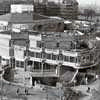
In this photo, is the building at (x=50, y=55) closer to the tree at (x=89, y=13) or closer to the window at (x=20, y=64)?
the window at (x=20, y=64)

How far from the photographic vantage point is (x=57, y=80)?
23.4 meters

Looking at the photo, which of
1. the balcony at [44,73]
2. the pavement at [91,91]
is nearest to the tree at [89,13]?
the balcony at [44,73]

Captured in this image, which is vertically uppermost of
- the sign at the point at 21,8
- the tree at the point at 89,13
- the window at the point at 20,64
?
the sign at the point at 21,8

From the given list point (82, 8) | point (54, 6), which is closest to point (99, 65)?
point (82, 8)

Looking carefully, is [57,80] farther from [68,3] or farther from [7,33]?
[68,3]

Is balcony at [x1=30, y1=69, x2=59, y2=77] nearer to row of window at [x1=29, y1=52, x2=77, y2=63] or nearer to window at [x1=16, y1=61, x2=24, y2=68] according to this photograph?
row of window at [x1=29, y1=52, x2=77, y2=63]

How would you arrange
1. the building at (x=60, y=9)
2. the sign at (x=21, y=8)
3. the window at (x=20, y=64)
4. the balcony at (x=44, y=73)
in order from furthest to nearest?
the building at (x=60, y=9) < the sign at (x=21, y=8) < the window at (x=20, y=64) < the balcony at (x=44, y=73)

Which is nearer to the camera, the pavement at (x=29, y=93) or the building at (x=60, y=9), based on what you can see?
the pavement at (x=29, y=93)

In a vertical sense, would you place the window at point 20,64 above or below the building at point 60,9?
below

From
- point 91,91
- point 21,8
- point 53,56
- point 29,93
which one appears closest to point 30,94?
point 29,93

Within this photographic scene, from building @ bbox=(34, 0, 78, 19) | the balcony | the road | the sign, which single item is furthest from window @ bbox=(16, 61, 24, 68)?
building @ bbox=(34, 0, 78, 19)

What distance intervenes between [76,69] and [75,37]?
13.3 ft

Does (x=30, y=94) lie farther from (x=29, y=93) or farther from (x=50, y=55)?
(x=50, y=55)

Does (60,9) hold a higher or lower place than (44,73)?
higher
